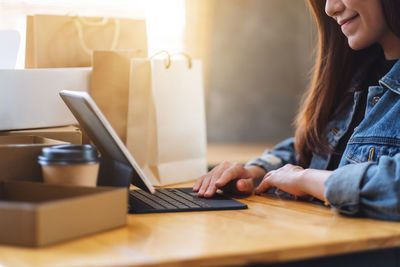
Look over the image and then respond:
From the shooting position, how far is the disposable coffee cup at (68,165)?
892 millimetres

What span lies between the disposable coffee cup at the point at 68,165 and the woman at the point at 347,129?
32 cm

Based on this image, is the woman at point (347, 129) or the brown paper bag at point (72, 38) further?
the brown paper bag at point (72, 38)

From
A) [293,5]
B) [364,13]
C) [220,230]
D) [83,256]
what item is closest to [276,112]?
[293,5]

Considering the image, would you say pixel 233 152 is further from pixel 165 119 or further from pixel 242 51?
pixel 165 119

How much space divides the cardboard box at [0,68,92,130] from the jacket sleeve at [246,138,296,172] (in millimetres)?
488

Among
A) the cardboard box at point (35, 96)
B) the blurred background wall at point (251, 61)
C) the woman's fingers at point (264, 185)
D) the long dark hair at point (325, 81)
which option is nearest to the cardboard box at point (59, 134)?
the cardboard box at point (35, 96)

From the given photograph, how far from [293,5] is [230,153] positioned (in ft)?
2.85

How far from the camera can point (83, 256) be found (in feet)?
2.35

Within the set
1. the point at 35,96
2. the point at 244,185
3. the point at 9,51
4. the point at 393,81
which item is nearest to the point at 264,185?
the point at 244,185

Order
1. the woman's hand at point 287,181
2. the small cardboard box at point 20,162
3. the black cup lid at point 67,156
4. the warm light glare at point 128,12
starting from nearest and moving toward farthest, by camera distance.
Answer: the black cup lid at point 67,156 → the small cardboard box at point 20,162 → the woman's hand at point 287,181 → the warm light glare at point 128,12

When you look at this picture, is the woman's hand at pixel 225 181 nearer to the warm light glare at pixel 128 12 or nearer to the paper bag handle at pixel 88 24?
the paper bag handle at pixel 88 24

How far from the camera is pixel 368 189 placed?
3.20 feet

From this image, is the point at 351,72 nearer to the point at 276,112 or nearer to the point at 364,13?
the point at 364,13

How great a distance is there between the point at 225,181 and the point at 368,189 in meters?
0.33
